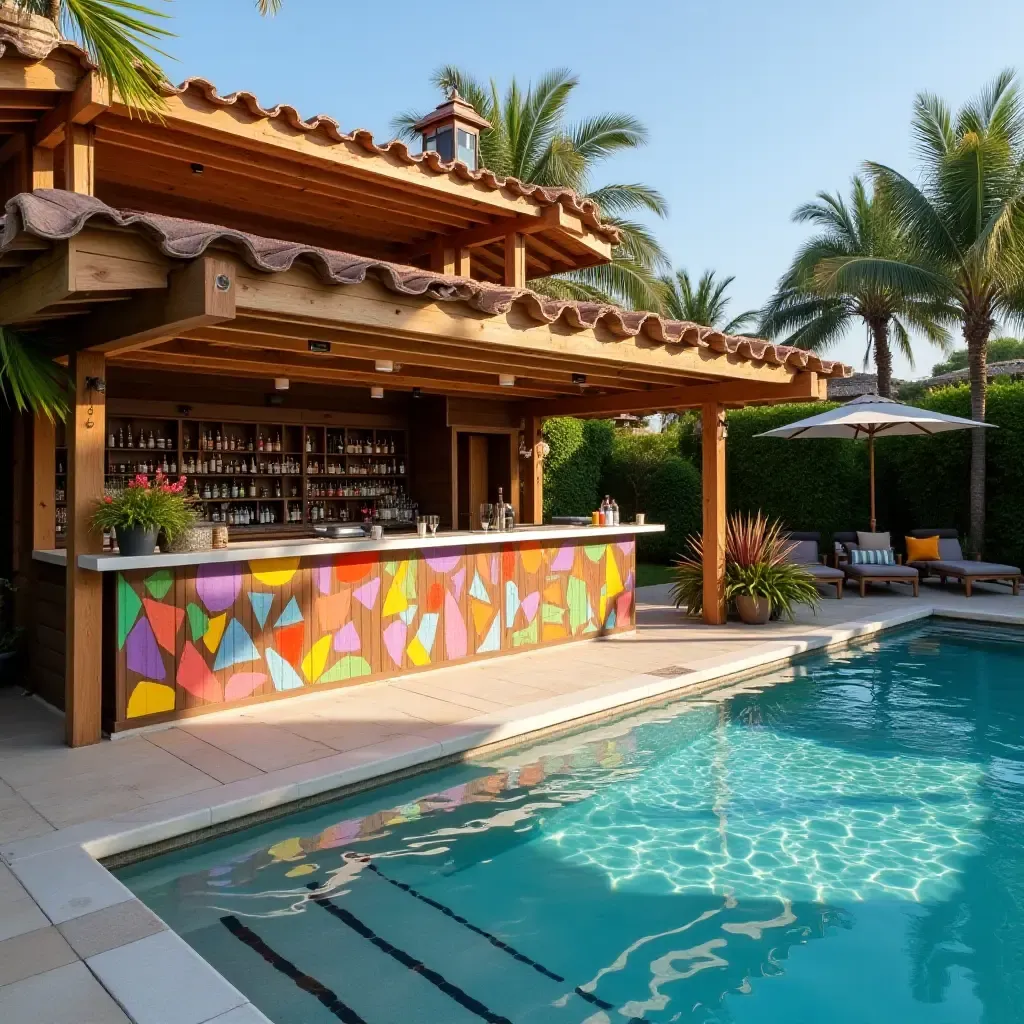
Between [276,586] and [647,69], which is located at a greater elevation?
[647,69]

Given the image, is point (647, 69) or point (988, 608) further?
point (647, 69)

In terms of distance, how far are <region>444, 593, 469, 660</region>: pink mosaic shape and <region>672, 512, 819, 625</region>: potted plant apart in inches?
152

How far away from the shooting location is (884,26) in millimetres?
11484

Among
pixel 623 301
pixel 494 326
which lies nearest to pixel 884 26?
pixel 623 301

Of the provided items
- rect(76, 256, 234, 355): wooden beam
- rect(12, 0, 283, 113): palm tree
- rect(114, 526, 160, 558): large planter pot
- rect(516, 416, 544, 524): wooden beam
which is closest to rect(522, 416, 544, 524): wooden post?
rect(516, 416, 544, 524): wooden beam

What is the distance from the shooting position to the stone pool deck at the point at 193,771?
9.71 feet

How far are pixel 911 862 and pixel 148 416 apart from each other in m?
8.06

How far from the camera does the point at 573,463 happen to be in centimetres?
1658

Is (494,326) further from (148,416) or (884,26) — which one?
(884,26)

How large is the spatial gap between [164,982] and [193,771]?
2237mm

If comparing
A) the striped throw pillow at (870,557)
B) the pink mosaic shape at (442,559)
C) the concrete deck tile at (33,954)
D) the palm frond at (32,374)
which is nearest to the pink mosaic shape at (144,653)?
the palm frond at (32,374)

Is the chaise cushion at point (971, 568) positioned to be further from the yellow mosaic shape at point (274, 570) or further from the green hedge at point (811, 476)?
the yellow mosaic shape at point (274, 570)

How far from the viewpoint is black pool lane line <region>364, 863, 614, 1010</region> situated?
3.29 meters

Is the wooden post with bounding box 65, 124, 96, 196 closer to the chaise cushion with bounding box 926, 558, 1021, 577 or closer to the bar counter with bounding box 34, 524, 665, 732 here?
the bar counter with bounding box 34, 524, 665, 732
